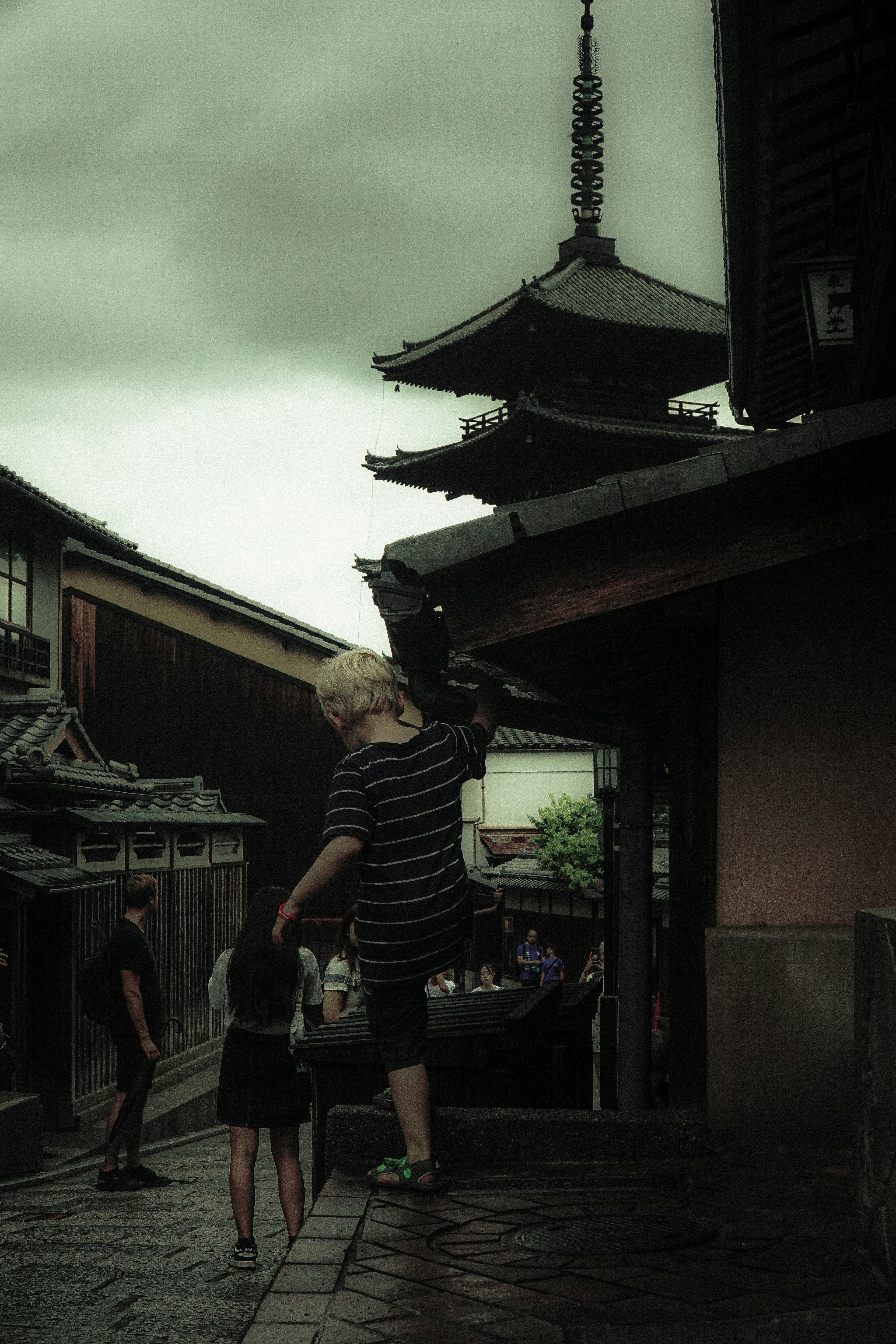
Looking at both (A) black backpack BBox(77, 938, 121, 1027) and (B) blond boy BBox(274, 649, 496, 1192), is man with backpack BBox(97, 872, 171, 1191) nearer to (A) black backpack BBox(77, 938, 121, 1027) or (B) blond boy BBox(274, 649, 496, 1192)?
(A) black backpack BBox(77, 938, 121, 1027)

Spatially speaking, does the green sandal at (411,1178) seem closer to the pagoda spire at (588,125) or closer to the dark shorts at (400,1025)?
the dark shorts at (400,1025)

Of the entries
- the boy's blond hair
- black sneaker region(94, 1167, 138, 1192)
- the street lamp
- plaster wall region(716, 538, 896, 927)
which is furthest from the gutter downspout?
black sneaker region(94, 1167, 138, 1192)

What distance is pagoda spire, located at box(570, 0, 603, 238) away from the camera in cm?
2819

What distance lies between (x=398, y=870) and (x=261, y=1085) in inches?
101

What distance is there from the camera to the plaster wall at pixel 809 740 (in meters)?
5.28

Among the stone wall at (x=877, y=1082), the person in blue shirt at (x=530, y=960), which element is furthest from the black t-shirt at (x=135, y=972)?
the person in blue shirt at (x=530, y=960)

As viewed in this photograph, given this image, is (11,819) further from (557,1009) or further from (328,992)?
(557,1009)

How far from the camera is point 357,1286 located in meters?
3.41

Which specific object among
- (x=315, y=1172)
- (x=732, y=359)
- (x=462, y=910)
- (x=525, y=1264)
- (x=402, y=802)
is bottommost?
(x=315, y=1172)

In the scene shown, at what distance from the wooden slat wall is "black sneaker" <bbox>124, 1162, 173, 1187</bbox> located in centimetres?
1539

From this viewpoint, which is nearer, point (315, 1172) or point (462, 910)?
point (462, 910)

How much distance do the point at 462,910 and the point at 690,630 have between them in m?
1.62

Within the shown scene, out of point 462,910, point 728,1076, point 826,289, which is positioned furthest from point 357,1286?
point 826,289

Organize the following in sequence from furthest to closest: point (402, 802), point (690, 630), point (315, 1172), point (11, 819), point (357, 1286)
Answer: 1. point (11, 819)
2. point (315, 1172)
3. point (690, 630)
4. point (402, 802)
5. point (357, 1286)
